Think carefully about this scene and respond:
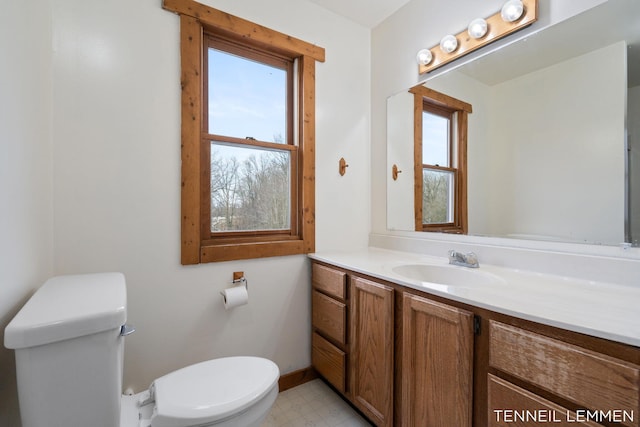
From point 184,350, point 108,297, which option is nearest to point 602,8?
point 108,297

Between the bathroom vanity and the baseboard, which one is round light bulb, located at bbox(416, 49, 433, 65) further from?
the baseboard

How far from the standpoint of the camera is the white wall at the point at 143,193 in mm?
1273

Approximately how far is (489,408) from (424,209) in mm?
1161

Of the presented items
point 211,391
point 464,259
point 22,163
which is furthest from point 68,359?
point 464,259

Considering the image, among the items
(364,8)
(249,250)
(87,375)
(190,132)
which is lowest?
(87,375)

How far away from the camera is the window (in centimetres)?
153

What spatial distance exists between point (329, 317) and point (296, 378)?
0.54 m

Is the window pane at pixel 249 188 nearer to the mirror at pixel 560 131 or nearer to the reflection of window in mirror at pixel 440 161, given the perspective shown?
the reflection of window in mirror at pixel 440 161

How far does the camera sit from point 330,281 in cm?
170

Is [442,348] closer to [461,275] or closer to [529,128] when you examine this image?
[461,275]

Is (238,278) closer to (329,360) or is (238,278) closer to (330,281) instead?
(330,281)

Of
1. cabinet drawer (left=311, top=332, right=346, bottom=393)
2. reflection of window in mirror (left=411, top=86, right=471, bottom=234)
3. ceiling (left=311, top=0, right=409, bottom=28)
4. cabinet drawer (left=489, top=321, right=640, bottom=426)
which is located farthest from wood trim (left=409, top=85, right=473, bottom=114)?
cabinet drawer (left=311, top=332, right=346, bottom=393)

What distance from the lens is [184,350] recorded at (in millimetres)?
1529

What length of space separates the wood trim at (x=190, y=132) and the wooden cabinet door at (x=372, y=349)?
3.00 feet
